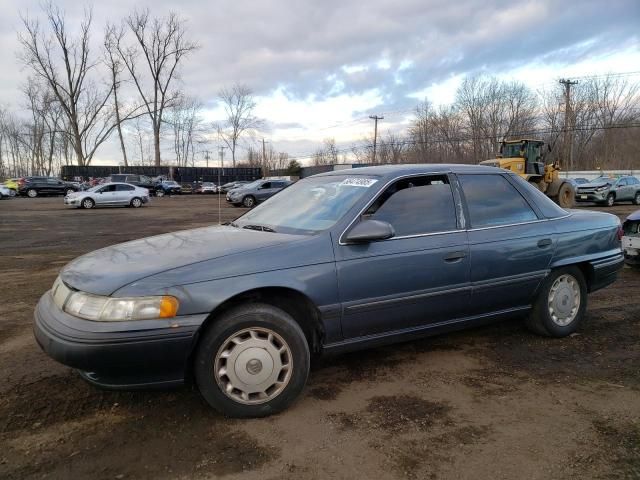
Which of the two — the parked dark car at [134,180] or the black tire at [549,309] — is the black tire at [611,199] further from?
the parked dark car at [134,180]

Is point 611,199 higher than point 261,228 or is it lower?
lower

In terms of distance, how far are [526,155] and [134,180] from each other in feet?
103

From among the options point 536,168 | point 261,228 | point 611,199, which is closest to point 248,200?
point 536,168

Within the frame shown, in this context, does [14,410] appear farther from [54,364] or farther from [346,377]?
[346,377]

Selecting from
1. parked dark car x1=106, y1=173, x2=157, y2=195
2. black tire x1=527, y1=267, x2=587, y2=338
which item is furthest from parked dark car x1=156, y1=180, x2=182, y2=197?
black tire x1=527, y1=267, x2=587, y2=338

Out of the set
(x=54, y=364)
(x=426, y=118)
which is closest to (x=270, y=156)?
(x=426, y=118)

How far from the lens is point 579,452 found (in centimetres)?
253

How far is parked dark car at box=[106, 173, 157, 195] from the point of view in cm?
3884

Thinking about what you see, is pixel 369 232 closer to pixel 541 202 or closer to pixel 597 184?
pixel 541 202

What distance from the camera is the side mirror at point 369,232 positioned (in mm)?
3105

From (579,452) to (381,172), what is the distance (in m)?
2.23

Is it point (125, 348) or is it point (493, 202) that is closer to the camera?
point (125, 348)

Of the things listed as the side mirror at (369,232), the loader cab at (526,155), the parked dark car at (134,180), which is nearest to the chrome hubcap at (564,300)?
the side mirror at (369,232)

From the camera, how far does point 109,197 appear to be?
1015 inches
